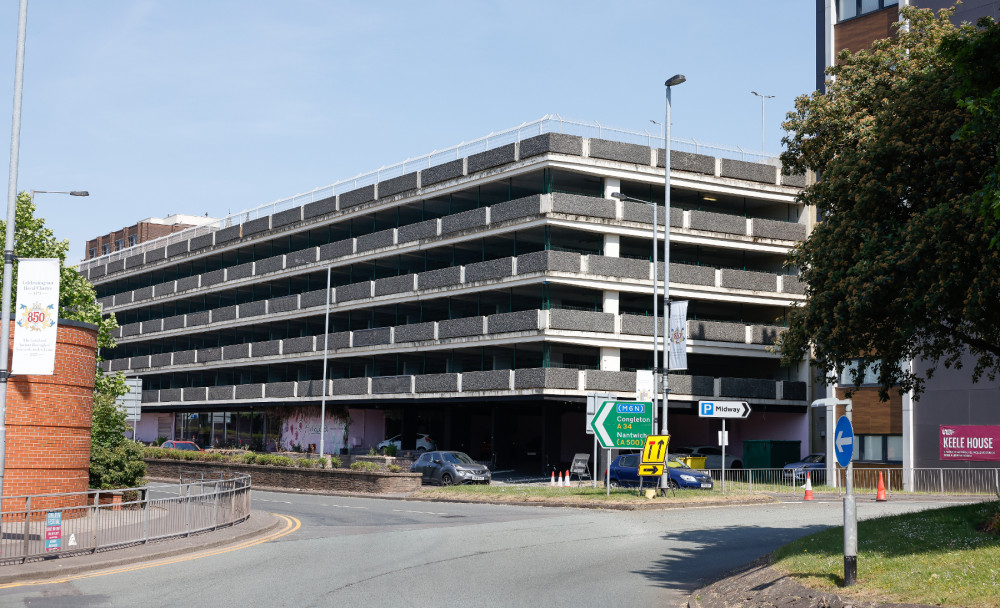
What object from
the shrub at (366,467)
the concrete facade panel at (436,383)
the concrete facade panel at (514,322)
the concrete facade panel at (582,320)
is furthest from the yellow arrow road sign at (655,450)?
the concrete facade panel at (436,383)

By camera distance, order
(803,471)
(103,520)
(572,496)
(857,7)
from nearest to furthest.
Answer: (103,520), (572,496), (803,471), (857,7)

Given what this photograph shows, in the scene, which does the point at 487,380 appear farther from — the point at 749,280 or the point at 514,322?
the point at 749,280

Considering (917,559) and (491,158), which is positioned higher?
(491,158)

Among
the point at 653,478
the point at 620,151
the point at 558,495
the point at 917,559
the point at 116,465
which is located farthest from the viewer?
the point at 620,151

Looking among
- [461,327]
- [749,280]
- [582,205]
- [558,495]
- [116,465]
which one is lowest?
[558,495]

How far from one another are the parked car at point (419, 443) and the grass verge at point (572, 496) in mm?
19291

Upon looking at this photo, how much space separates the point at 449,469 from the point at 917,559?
3013 centimetres

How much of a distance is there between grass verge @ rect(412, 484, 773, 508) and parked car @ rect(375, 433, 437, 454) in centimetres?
1929

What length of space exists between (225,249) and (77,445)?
165ft

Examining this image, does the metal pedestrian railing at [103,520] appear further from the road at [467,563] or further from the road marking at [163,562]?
the road at [467,563]

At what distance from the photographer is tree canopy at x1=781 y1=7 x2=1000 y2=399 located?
14820mm

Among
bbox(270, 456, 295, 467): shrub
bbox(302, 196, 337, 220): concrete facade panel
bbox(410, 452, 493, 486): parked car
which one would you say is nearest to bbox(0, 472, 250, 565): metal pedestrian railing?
→ bbox(410, 452, 493, 486): parked car

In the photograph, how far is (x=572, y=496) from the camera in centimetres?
3300

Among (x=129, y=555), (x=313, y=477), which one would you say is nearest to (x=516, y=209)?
(x=313, y=477)
